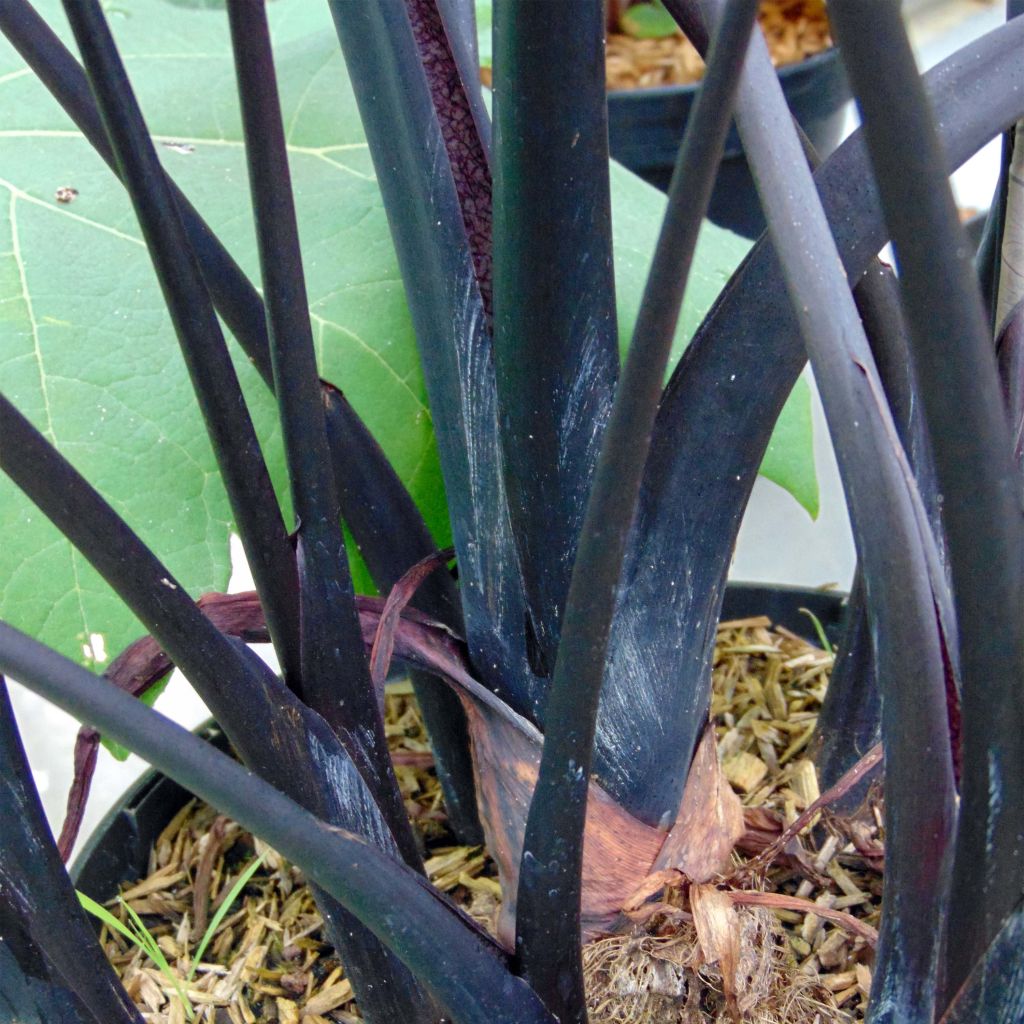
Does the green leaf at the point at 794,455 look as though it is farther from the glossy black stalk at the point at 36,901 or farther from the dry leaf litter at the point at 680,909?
the glossy black stalk at the point at 36,901

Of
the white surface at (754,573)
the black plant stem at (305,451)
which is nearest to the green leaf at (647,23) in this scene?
the white surface at (754,573)

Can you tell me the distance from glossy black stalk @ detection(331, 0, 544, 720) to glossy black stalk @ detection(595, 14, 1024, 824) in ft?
0.09

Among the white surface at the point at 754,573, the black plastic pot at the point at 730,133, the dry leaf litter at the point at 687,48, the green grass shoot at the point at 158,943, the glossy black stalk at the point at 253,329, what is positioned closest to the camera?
the glossy black stalk at the point at 253,329

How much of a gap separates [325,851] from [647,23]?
1.13 m

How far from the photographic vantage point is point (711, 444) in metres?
0.22

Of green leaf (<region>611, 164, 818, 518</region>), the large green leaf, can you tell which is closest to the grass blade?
the large green leaf

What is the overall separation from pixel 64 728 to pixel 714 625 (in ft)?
1.51

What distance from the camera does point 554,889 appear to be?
0.64 ft

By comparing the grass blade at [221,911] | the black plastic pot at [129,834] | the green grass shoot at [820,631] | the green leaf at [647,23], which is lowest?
the grass blade at [221,911]

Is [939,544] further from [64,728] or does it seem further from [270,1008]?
[64,728]

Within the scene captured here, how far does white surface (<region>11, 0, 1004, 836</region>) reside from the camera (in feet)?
1.90

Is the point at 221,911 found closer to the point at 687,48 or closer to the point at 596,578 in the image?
the point at 596,578

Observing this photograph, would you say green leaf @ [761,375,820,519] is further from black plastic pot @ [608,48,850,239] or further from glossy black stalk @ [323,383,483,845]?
black plastic pot @ [608,48,850,239]

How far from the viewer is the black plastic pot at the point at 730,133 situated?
83 centimetres
